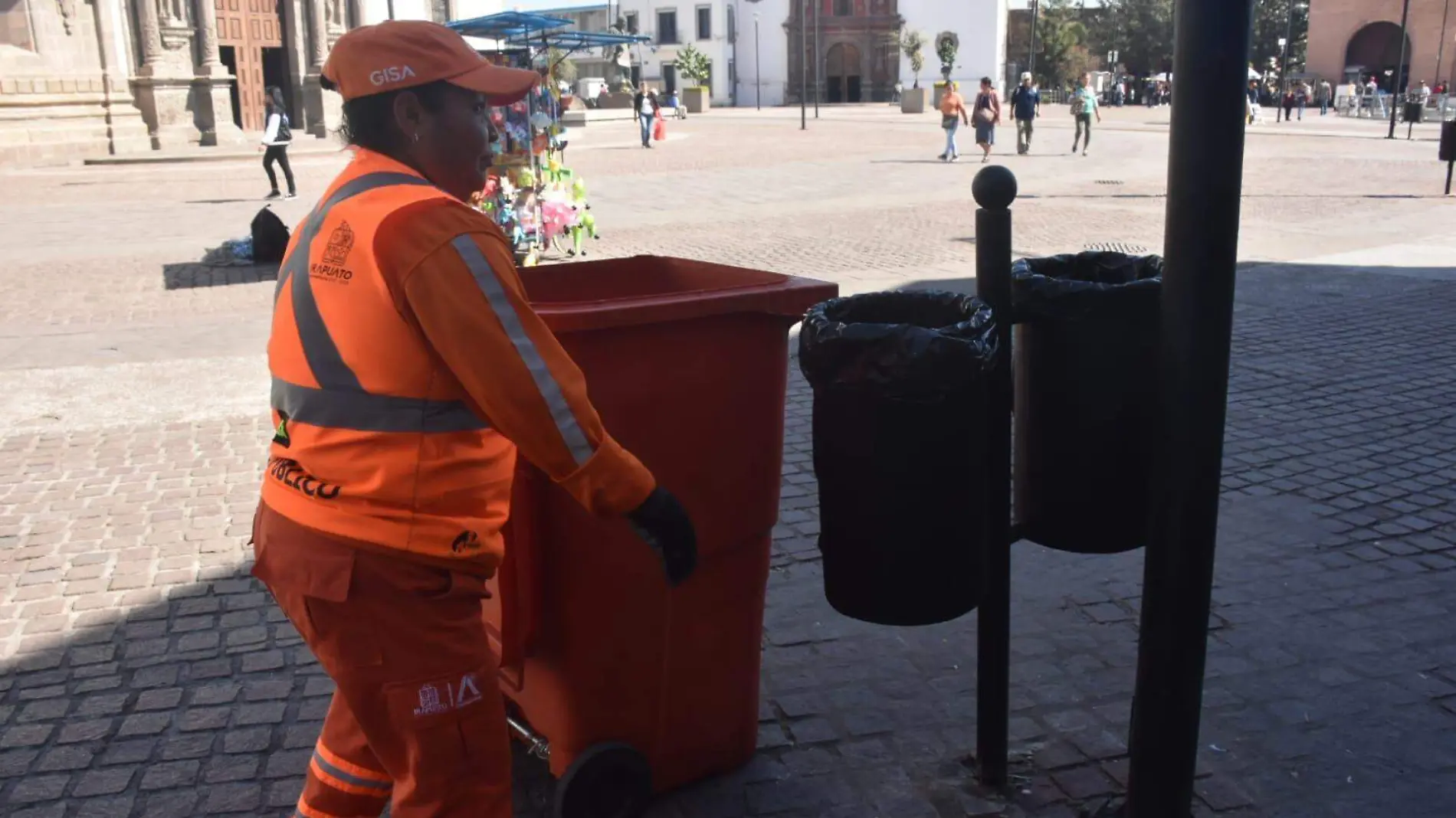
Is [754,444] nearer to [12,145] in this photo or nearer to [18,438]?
[18,438]

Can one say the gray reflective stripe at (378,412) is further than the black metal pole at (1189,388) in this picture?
No

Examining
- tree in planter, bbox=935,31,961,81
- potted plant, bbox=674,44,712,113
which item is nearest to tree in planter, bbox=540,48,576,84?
potted plant, bbox=674,44,712,113

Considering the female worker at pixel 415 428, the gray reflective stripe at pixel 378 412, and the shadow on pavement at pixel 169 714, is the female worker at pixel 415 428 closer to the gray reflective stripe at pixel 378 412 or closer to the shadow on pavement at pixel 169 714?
the gray reflective stripe at pixel 378 412

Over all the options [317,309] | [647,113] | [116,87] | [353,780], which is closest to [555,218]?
[353,780]

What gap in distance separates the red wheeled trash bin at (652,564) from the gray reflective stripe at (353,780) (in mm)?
429

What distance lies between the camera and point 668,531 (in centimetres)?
230

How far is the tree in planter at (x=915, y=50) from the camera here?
78500 millimetres

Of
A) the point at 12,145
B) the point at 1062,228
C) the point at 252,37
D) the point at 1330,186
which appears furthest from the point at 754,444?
the point at 252,37

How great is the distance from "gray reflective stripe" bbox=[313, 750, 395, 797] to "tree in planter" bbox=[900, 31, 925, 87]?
78.9 meters

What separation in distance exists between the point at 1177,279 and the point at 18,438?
6.26 meters

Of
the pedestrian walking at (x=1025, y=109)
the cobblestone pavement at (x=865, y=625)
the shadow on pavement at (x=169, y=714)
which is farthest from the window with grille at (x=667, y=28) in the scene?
the shadow on pavement at (x=169, y=714)

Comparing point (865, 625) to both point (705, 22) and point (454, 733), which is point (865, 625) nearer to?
point (454, 733)

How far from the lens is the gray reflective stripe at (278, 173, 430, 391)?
216 cm

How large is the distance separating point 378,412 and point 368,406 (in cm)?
2
